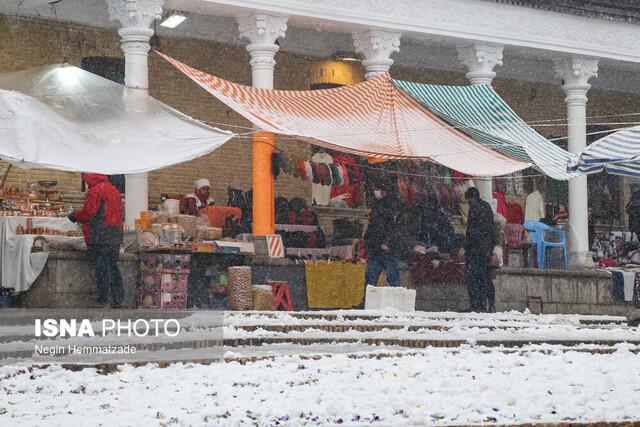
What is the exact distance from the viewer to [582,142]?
77.4 ft

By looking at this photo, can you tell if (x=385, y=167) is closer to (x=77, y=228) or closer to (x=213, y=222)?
(x=213, y=222)

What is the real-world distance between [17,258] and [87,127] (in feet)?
8.15

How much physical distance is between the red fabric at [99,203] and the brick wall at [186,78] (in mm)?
5171

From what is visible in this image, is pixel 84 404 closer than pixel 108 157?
Yes

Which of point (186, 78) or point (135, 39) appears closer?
point (135, 39)

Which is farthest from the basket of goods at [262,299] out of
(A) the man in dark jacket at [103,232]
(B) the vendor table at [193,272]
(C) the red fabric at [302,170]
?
(C) the red fabric at [302,170]

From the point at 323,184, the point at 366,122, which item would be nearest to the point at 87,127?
the point at 366,122

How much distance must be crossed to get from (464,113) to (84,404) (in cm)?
1225

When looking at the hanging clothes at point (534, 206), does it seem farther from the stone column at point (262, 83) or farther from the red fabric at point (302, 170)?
the stone column at point (262, 83)

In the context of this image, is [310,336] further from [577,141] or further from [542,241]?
[577,141]

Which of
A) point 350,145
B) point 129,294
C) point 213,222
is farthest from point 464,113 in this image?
point 129,294

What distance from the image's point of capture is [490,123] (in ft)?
62.8

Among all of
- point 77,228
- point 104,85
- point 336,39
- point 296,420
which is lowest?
point 296,420

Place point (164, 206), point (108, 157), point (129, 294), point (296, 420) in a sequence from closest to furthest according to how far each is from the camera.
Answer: point (296, 420), point (108, 157), point (129, 294), point (164, 206)
